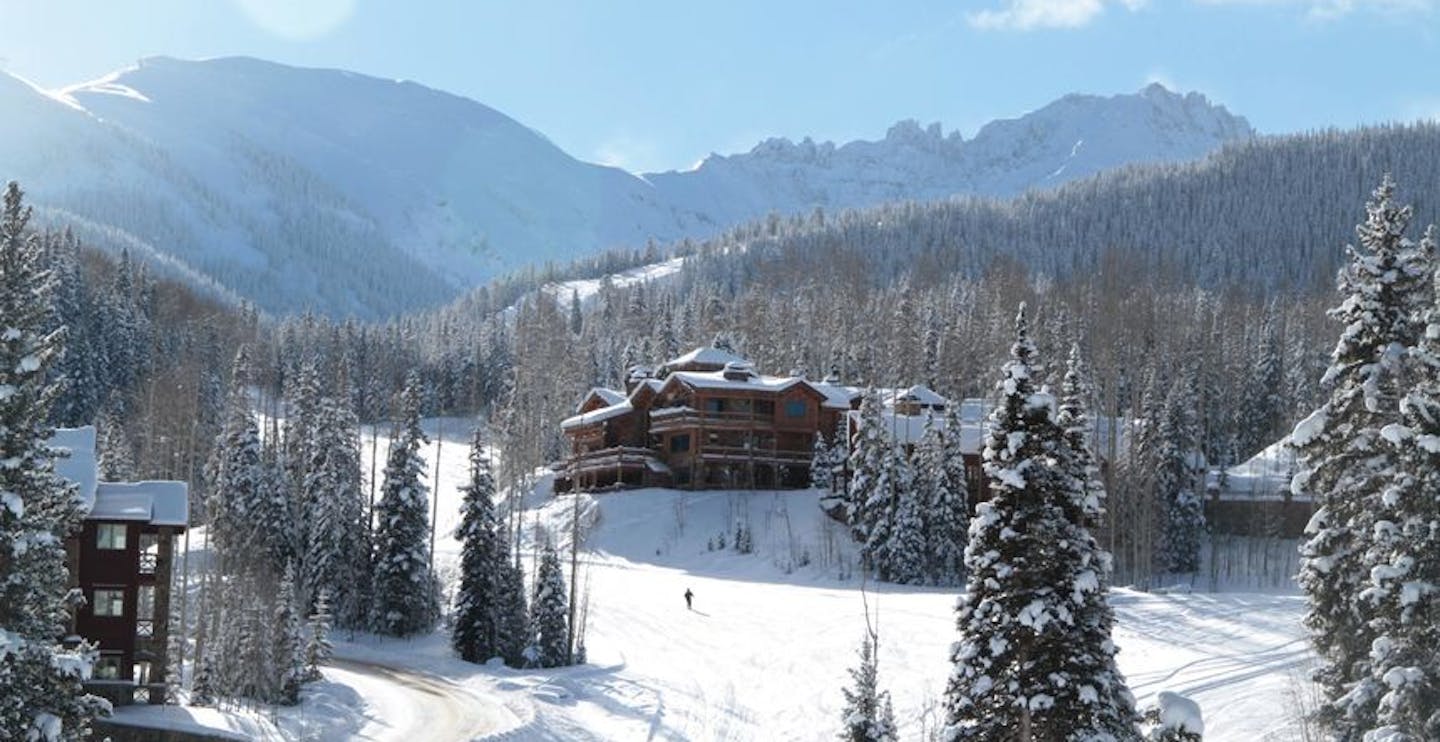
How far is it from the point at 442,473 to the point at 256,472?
146 ft

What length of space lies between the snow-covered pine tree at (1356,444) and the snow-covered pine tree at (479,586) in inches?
1527

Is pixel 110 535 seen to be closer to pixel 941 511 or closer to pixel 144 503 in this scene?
pixel 144 503

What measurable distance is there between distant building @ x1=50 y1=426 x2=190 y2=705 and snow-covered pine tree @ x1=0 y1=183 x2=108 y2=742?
20958 mm

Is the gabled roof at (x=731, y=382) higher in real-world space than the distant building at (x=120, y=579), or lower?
higher

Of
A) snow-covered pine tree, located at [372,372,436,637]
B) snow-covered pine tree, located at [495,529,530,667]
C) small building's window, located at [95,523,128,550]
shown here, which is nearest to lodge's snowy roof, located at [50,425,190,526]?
small building's window, located at [95,523,128,550]

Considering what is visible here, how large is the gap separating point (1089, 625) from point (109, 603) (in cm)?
3164

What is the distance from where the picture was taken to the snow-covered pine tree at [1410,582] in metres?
23.9

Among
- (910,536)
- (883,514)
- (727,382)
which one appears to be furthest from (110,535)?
(727,382)

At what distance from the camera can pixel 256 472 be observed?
246ft

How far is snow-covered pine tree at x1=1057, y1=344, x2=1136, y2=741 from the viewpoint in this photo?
22.6 meters

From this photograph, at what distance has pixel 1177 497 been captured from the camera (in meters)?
78.1

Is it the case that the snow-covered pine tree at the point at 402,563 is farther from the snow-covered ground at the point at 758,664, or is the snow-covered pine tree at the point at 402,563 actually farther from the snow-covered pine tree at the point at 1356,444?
the snow-covered pine tree at the point at 1356,444

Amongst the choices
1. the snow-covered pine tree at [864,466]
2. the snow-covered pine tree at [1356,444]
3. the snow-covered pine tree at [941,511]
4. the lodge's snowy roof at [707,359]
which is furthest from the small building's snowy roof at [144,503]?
the lodge's snowy roof at [707,359]

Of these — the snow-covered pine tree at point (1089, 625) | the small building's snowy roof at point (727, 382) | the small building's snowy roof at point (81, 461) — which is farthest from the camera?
the small building's snowy roof at point (727, 382)
